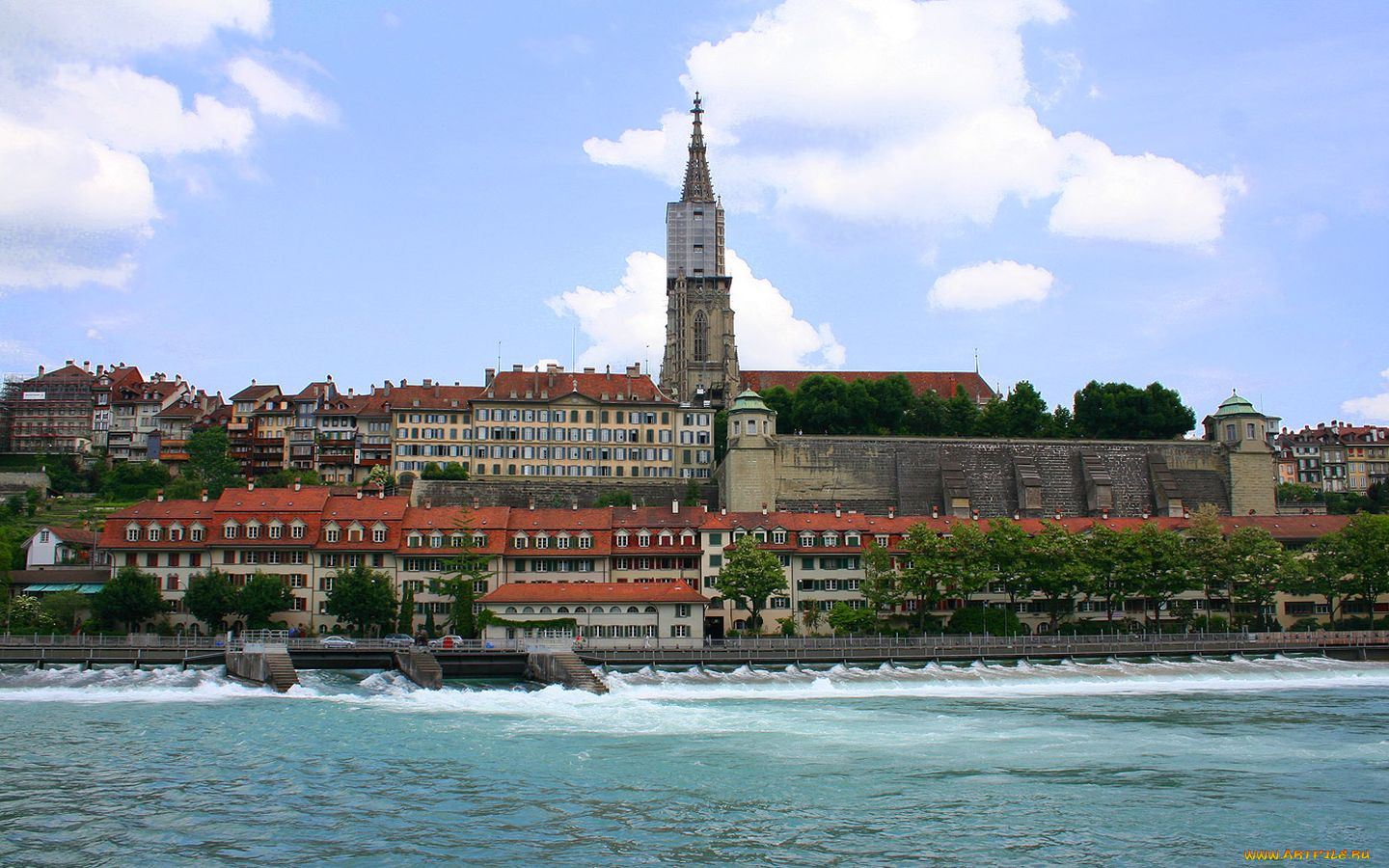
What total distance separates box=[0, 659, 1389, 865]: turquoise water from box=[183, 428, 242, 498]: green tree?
4935cm

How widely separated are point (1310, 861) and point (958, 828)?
7.76m

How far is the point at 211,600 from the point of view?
216 feet

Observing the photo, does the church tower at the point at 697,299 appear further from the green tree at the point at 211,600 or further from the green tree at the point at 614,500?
the green tree at the point at 211,600

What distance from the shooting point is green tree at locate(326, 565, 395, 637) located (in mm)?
66625

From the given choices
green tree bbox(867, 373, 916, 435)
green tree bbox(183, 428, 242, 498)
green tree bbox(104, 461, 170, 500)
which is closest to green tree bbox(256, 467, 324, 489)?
green tree bbox(183, 428, 242, 498)

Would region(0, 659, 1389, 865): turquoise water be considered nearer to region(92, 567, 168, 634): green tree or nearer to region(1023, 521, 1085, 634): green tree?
region(92, 567, 168, 634): green tree

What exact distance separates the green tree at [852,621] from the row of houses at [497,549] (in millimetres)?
3621

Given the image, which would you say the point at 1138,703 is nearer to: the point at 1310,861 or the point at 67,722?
the point at 1310,861

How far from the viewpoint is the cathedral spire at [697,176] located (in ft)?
499

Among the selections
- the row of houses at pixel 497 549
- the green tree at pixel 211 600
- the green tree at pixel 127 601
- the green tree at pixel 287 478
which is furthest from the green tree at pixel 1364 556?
the green tree at pixel 287 478

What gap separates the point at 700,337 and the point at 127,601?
84.3 m

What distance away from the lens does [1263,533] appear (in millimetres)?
73312

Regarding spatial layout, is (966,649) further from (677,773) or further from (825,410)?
(825,410)

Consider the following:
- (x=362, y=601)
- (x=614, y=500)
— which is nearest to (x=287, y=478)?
(x=614, y=500)
